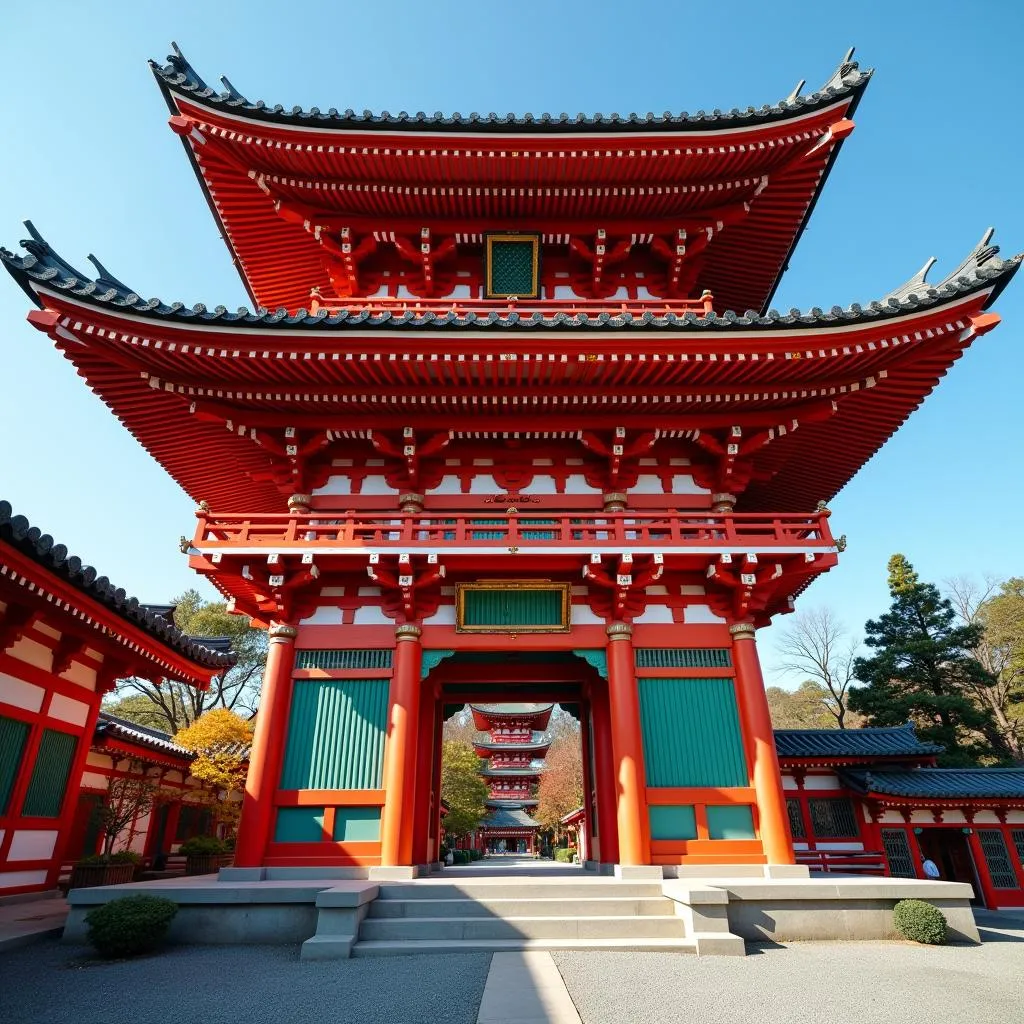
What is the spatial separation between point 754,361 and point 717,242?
6050 millimetres

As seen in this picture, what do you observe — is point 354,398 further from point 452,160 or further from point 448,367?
point 452,160

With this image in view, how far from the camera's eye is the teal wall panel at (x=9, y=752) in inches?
396

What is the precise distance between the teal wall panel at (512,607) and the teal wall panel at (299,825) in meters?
4.04

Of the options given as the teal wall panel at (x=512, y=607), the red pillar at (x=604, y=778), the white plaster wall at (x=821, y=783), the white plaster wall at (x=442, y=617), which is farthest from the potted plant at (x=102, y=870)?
the white plaster wall at (x=821, y=783)

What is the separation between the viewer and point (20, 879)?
10.6 metres

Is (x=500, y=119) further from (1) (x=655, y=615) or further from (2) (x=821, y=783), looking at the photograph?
(2) (x=821, y=783)

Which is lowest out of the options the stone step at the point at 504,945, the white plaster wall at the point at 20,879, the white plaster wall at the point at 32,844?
the stone step at the point at 504,945

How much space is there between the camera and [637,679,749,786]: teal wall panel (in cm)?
1054

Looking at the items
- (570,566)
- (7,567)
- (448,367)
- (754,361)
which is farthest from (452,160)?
(7,567)

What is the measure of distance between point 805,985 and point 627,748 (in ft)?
13.2

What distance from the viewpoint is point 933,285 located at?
11.0 metres

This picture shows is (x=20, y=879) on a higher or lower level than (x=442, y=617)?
lower

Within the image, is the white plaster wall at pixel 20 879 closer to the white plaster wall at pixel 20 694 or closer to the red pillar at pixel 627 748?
the white plaster wall at pixel 20 694

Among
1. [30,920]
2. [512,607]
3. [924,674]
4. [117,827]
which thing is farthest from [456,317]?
[924,674]
